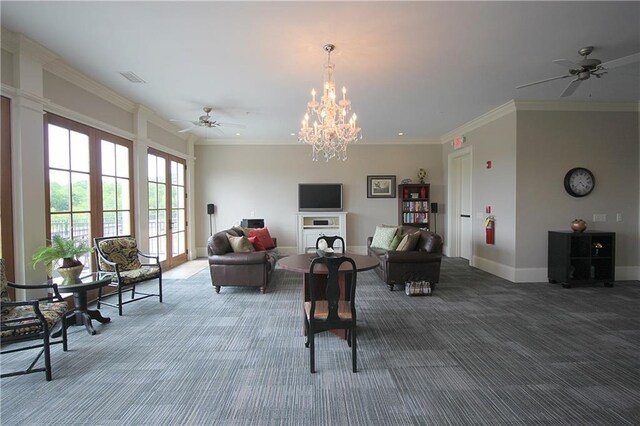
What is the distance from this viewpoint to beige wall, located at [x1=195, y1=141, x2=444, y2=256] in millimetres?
7406

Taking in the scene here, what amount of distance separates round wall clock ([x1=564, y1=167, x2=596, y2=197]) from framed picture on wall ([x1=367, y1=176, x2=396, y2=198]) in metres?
3.51

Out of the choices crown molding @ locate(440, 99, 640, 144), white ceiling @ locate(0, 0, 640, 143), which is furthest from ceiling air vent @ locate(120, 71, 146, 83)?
crown molding @ locate(440, 99, 640, 144)

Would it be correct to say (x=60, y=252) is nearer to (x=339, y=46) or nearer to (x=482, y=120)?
(x=339, y=46)

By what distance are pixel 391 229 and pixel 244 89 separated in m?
3.59

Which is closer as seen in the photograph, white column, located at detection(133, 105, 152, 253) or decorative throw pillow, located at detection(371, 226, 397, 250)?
white column, located at detection(133, 105, 152, 253)

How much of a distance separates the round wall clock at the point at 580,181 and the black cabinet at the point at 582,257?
71 cm

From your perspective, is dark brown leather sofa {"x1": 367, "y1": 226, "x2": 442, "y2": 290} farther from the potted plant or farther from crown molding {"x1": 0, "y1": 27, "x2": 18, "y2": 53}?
crown molding {"x1": 0, "y1": 27, "x2": 18, "y2": 53}

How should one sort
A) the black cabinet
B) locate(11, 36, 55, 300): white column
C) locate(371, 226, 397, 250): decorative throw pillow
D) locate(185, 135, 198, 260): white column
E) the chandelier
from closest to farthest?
1. locate(11, 36, 55, 300): white column
2. the chandelier
3. the black cabinet
4. locate(371, 226, 397, 250): decorative throw pillow
5. locate(185, 135, 198, 260): white column

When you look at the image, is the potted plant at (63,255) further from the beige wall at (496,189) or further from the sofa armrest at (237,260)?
the beige wall at (496,189)

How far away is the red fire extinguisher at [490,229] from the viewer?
5344 mm

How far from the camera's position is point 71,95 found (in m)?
3.70

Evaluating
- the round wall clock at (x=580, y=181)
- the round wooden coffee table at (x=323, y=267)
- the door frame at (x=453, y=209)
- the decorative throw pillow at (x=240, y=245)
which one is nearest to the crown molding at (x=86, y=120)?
the decorative throw pillow at (x=240, y=245)

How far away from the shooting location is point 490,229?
5383 mm

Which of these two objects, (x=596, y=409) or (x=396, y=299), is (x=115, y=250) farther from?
(x=596, y=409)
